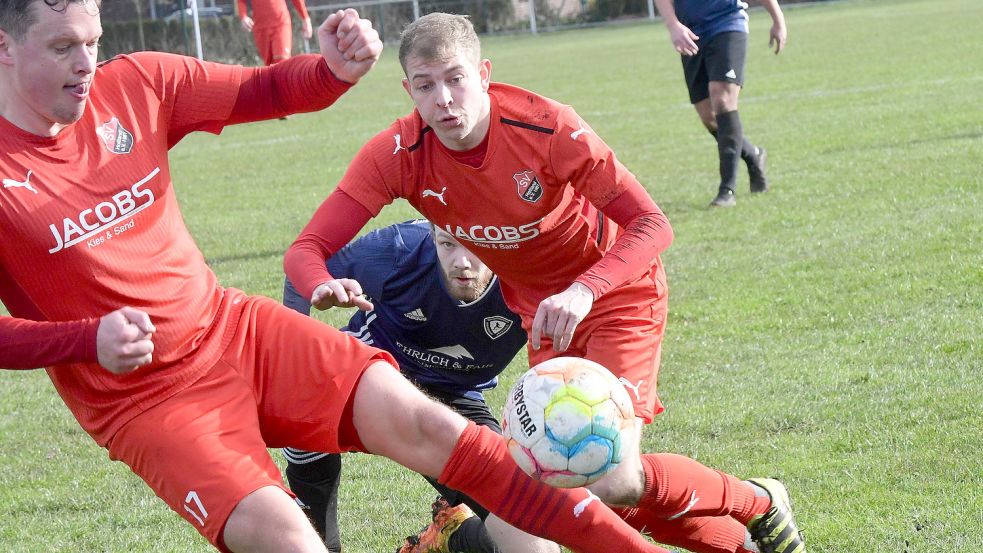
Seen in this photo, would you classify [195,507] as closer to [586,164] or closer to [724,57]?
[586,164]

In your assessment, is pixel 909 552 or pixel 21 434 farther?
pixel 21 434

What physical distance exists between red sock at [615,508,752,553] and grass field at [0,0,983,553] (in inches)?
9.6

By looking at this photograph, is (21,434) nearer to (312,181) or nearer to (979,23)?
(312,181)

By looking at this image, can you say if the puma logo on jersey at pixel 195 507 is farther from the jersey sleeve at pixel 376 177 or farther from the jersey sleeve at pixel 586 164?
the jersey sleeve at pixel 586 164

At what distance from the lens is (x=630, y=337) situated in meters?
4.10

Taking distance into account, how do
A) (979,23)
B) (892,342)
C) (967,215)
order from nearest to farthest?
(892,342), (967,215), (979,23)

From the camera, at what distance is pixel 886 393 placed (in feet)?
16.4

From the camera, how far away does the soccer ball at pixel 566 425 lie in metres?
3.34

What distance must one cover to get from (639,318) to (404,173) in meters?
0.94

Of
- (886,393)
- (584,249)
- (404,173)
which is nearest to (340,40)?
(404,173)

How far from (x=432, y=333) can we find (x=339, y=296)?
1127 mm

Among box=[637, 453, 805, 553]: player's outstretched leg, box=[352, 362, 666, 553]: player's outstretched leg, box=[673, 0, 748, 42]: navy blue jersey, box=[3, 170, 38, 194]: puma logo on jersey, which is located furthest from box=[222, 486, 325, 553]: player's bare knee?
box=[673, 0, 748, 42]: navy blue jersey

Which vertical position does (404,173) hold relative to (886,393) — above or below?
above

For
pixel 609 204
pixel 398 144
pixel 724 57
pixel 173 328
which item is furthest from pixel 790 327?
pixel 173 328
